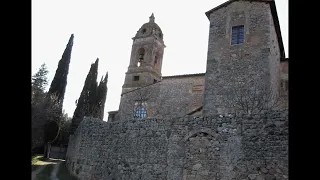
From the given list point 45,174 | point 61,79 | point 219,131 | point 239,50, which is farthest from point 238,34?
point 61,79

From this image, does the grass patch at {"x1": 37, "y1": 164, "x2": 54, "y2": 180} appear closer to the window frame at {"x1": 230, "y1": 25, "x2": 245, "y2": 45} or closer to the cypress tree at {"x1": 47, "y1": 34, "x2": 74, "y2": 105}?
the cypress tree at {"x1": 47, "y1": 34, "x2": 74, "y2": 105}

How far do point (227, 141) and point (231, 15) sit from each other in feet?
33.2

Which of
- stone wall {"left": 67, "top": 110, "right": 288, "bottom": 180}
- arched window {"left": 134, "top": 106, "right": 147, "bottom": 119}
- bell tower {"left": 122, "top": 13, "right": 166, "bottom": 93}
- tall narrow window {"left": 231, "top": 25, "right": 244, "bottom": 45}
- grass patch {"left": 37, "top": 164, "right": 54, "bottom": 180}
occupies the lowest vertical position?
grass patch {"left": 37, "top": 164, "right": 54, "bottom": 180}

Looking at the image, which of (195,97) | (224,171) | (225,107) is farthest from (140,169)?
(195,97)

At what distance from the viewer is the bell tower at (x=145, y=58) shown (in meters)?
33.3

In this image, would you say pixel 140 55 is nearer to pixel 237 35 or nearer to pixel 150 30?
pixel 150 30

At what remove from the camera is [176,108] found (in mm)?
24047

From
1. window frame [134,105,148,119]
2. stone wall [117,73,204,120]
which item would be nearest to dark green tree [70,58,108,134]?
stone wall [117,73,204,120]

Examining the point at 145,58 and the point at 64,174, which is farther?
the point at 145,58

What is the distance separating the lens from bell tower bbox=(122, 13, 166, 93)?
33.3m

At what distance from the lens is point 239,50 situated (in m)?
15.6

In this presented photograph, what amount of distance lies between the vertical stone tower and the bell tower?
17.2 metres

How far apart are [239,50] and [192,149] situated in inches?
328
